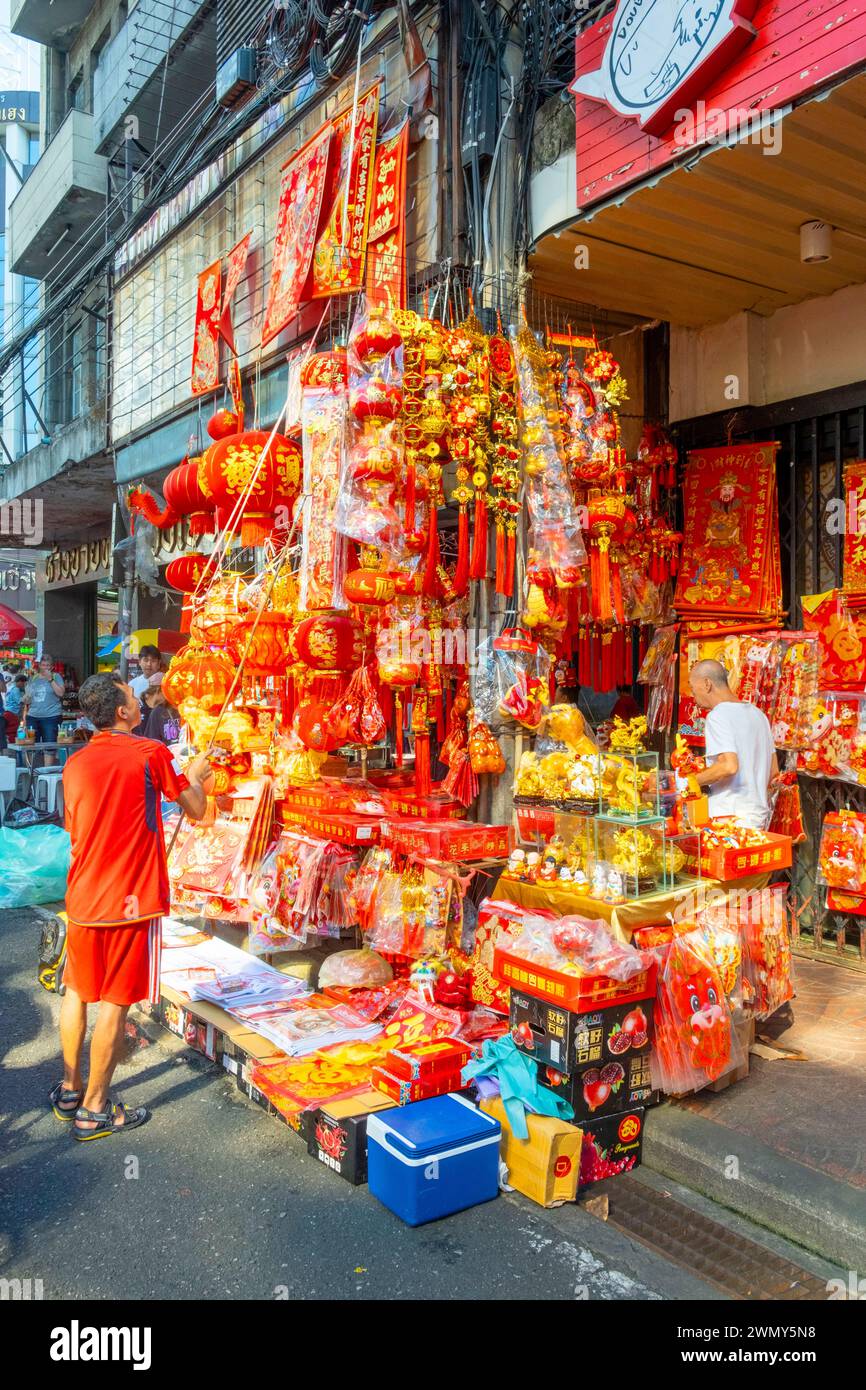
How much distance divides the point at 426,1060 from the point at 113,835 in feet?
5.20

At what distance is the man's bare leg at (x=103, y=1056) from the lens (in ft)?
12.6

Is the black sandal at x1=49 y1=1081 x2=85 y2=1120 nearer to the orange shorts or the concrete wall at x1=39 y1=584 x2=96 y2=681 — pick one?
the orange shorts

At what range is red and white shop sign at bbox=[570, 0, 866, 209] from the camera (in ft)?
11.6

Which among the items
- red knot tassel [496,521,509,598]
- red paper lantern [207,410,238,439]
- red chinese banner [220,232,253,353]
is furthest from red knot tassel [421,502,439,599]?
red chinese banner [220,232,253,353]

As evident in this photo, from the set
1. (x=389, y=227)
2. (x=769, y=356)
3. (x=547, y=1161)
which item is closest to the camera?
(x=547, y=1161)

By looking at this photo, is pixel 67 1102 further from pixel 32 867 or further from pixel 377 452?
pixel 32 867

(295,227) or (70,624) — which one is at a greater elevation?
(295,227)

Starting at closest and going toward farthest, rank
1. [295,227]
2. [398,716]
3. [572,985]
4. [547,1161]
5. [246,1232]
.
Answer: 1. [246,1232]
2. [547,1161]
3. [572,985]
4. [398,716]
5. [295,227]

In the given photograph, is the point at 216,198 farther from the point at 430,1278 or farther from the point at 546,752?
the point at 430,1278

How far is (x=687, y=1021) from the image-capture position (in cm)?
361

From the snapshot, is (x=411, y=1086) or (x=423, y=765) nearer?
(x=411, y=1086)

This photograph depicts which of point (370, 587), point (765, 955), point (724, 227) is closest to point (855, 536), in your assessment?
point (724, 227)

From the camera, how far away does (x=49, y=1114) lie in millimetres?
4039

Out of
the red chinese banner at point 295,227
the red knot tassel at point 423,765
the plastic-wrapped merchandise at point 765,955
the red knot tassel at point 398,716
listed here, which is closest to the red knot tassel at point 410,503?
the red knot tassel at point 398,716
